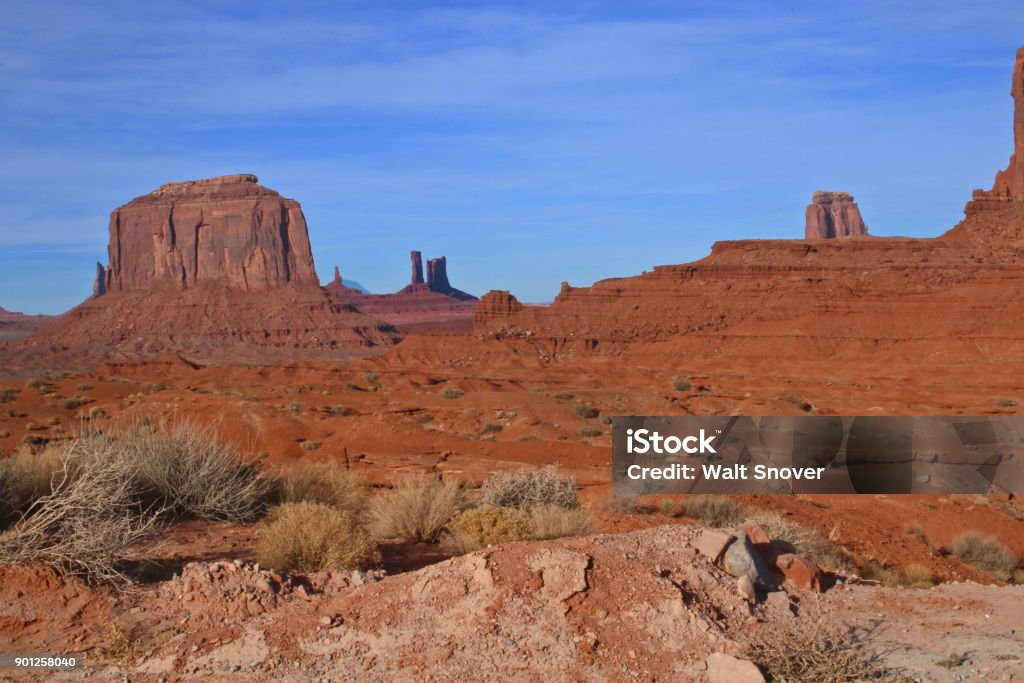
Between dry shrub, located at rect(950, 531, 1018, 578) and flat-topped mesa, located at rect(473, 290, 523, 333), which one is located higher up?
flat-topped mesa, located at rect(473, 290, 523, 333)

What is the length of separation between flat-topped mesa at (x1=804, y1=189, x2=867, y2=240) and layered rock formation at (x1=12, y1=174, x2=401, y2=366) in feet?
183

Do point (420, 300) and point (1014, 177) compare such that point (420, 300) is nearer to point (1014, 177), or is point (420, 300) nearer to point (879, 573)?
point (1014, 177)

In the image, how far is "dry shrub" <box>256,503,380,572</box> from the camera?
24.6ft

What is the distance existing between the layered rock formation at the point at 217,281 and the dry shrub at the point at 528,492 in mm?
83281

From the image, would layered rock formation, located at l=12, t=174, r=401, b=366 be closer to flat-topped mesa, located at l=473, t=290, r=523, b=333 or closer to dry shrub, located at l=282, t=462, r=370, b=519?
flat-topped mesa, located at l=473, t=290, r=523, b=333

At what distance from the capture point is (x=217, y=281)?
108 metres

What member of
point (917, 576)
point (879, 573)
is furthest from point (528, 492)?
point (917, 576)

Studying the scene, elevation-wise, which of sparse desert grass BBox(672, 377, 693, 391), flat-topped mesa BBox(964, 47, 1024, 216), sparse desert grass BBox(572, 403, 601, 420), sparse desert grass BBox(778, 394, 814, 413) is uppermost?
flat-topped mesa BBox(964, 47, 1024, 216)

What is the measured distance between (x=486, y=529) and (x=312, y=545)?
1623 mm

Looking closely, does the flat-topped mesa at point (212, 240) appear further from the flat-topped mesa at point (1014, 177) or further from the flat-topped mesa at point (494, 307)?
the flat-topped mesa at point (1014, 177)

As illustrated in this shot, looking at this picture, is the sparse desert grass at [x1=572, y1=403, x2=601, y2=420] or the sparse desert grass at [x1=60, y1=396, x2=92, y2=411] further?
the sparse desert grass at [x1=572, y1=403, x2=601, y2=420]

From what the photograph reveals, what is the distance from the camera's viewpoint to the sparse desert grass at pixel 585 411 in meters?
27.6

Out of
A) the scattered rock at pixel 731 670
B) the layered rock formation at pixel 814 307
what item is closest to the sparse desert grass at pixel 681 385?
the layered rock formation at pixel 814 307

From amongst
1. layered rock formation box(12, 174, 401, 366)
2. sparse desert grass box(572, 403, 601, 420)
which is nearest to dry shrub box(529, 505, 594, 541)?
sparse desert grass box(572, 403, 601, 420)
